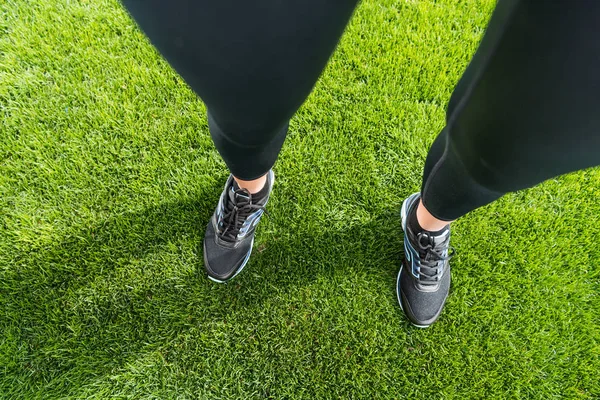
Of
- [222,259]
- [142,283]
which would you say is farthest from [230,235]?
[142,283]

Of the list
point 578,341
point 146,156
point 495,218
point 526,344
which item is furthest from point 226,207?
point 578,341

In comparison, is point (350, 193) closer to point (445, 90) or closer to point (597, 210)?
point (445, 90)

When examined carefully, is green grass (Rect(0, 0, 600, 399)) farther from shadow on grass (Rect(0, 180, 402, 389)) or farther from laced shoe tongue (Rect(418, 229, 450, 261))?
laced shoe tongue (Rect(418, 229, 450, 261))

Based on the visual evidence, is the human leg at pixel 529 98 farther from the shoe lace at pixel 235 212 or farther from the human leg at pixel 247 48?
the shoe lace at pixel 235 212

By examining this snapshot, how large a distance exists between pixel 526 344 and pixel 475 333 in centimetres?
18

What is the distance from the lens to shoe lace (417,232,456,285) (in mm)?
1396

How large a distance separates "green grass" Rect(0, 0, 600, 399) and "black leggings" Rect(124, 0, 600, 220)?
32.5 inches

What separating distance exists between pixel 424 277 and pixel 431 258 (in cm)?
7

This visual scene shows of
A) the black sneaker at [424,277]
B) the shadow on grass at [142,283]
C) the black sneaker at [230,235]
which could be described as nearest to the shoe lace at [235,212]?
the black sneaker at [230,235]

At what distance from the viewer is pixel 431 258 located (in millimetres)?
1416

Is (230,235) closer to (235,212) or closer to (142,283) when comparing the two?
(235,212)

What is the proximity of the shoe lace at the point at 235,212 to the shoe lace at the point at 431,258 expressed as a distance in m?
0.59

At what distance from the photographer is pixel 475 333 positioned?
4.69 feet

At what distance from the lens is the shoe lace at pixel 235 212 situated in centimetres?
138
